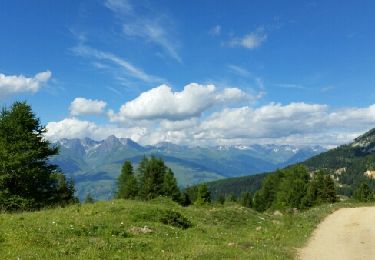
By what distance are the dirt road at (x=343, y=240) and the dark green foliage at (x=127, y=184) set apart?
58177 millimetres

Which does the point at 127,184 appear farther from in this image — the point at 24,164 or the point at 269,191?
the point at 269,191

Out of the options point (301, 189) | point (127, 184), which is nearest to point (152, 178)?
point (127, 184)

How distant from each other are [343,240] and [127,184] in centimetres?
7128

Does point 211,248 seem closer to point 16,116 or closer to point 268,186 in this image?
point 16,116

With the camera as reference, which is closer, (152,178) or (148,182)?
(148,182)

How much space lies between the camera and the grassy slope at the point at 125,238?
18.3 m

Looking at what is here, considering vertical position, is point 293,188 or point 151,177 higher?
point 151,177

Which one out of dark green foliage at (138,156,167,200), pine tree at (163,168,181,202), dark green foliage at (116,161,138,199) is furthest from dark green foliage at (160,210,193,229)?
pine tree at (163,168,181,202)

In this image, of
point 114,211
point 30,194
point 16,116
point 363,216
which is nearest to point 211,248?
point 114,211

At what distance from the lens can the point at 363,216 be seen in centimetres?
4144

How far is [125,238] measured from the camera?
2197 centimetres

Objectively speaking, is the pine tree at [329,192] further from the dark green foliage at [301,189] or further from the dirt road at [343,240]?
the dirt road at [343,240]

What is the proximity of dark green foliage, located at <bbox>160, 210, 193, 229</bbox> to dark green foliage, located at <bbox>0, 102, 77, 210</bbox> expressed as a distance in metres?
18.1

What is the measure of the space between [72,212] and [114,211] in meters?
2.92
